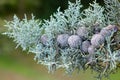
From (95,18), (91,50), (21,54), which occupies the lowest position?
(91,50)

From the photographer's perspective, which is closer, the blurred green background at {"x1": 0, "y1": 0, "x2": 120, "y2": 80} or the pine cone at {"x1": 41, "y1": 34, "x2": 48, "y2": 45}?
the pine cone at {"x1": 41, "y1": 34, "x2": 48, "y2": 45}

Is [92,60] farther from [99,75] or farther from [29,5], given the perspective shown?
[29,5]

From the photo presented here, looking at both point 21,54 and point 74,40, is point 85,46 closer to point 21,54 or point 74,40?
point 74,40

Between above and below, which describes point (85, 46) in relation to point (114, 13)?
below

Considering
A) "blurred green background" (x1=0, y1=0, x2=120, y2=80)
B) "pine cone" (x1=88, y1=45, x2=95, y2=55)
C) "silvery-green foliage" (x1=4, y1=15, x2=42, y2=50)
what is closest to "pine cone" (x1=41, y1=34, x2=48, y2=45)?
"silvery-green foliage" (x1=4, y1=15, x2=42, y2=50)

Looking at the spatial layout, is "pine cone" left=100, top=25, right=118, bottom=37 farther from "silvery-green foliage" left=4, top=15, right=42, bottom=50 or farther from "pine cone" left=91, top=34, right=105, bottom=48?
"silvery-green foliage" left=4, top=15, right=42, bottom=50

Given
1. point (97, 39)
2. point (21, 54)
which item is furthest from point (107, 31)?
point (21, 54)

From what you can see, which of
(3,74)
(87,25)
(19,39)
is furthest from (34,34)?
(3,74)
